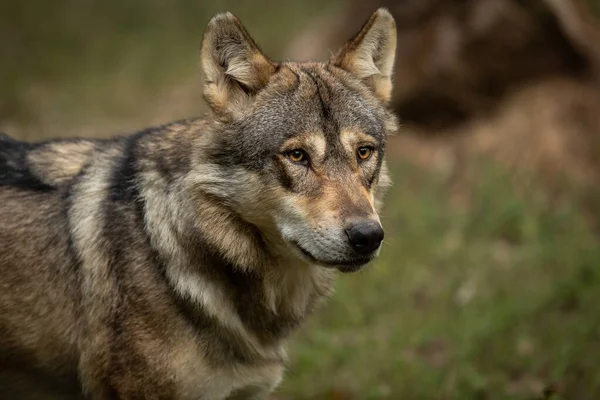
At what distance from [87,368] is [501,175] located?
5.54 meters

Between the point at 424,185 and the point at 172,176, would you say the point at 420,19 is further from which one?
the point at 172,176

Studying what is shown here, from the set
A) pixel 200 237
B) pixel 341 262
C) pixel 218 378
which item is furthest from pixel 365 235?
pixel 218 378

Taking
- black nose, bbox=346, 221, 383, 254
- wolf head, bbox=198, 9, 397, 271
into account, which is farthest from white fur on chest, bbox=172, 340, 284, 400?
black nose, bbox=346, 221, 383, 254

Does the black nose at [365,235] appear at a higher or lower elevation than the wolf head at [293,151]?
lower

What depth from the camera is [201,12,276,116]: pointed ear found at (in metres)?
3.85

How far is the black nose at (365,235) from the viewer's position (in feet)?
11.5

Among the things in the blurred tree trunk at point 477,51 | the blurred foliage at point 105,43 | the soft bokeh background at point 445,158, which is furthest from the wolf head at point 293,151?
the blurred foliage at point 105,43

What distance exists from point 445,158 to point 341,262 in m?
5.59

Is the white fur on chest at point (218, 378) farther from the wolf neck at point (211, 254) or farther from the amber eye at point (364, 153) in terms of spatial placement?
the amber eye at point (364, 153)

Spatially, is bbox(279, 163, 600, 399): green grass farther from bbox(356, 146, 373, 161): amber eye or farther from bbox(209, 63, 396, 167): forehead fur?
bbox(209, 63, 396, 167): forehead fur

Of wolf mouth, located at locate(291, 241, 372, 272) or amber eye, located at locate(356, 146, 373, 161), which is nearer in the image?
wolf mouth, located at locate(291, 241, 372, 272)

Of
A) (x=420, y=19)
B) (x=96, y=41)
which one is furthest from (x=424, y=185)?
(x=96, y=41)

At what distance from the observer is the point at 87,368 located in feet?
12.7

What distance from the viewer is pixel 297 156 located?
3.77 meters
